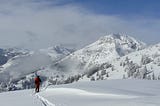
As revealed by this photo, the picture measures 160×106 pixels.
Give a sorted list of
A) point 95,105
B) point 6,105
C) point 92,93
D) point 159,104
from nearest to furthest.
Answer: point 159,104 → point 95,105 → point 6,105 → point 92,93

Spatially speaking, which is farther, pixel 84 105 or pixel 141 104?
pixel 84 105

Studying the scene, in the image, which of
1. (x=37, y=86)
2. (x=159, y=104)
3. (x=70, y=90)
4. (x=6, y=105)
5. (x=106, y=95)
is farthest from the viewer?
(x=37, y=86)

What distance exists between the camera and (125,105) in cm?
1944

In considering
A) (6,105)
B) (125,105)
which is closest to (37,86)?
(6,105)

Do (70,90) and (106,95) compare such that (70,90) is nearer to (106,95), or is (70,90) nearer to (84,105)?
(106,95)

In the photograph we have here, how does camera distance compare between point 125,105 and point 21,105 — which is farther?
point 21,105

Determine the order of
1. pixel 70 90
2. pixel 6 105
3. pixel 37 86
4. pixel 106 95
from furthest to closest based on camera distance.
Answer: pixel 37 86 → pixel 70 90 → pixel 106 95 → pixel 6 105

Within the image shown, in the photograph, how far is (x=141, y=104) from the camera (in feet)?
61.9

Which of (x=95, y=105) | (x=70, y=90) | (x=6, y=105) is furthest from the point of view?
(x=70, y=90)

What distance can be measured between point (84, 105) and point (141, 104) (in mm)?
4463

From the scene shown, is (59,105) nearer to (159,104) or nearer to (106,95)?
(159,104)

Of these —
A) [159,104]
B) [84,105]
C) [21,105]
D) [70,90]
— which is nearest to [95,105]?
[84,105]

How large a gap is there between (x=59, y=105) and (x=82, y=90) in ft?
45.6

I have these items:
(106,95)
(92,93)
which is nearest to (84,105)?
(106,95)
